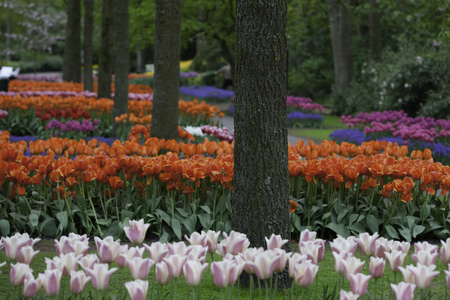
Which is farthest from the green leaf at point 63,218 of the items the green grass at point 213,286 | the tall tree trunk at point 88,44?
the tall tree trunk at point 88,44

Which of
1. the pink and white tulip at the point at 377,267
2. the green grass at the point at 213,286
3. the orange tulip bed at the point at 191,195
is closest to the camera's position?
the pink and white tulip at the point at 377,267

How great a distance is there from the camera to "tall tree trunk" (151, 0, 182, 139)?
7852mm

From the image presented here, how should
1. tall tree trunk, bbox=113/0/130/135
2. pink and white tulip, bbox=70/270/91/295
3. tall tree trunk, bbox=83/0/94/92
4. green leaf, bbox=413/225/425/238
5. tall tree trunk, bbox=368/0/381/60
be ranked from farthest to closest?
tall tree trunk, bbox=368/0/381/60
tall tree trunk, bbox=83/0/94/92
tall tree trunk, bbox=113/0/130/135
green leaf, bbox=413/225/425/238
pink and white tulip, bbox=70/270/91/295

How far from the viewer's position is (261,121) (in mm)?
3791

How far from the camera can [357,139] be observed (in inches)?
461

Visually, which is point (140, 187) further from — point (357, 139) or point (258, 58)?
point (357, 139)

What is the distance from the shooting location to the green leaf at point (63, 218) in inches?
213

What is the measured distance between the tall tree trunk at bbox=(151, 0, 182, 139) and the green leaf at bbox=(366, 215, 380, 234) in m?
3.53

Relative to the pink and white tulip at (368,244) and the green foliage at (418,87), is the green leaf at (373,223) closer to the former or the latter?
the pink and white tulip at (368,244)

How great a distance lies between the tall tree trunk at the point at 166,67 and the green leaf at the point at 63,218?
295 cm

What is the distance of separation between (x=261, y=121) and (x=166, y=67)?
14.7ft

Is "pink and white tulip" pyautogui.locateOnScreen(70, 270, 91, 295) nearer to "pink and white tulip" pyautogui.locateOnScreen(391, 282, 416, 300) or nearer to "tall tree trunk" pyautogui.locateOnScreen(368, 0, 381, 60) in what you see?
"pink and white tulip" pyautogui.locateOnScreen(391, 282, 416, 300)

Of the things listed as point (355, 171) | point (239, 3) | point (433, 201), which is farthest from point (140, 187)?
point (433, 201)

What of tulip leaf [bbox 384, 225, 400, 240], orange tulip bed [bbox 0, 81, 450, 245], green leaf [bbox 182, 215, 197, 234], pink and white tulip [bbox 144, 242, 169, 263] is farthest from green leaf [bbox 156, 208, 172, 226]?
pink and white tulip [bbox 144, 242, 169, 263]
